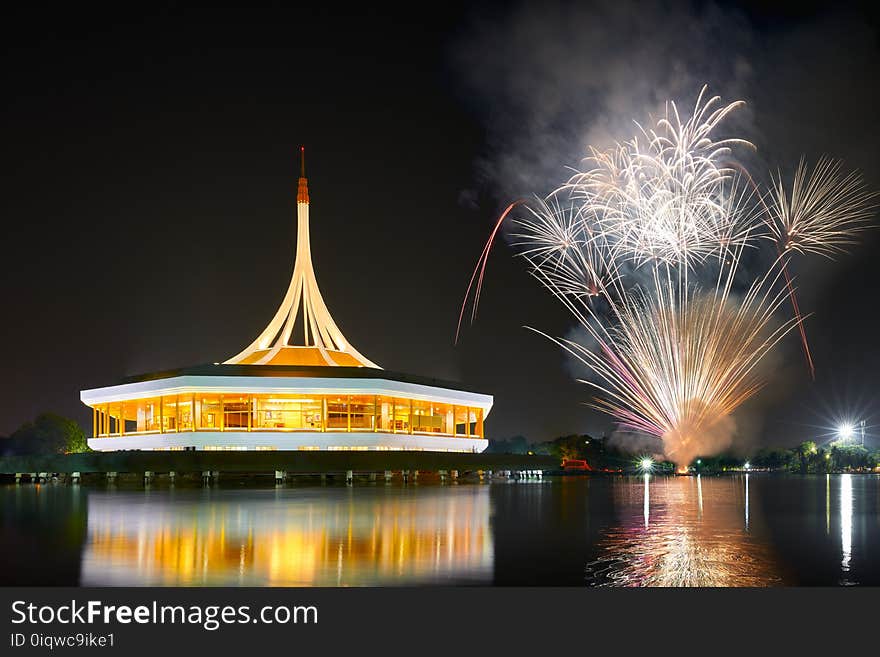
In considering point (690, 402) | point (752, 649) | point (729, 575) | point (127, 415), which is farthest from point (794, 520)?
point (127, 415)

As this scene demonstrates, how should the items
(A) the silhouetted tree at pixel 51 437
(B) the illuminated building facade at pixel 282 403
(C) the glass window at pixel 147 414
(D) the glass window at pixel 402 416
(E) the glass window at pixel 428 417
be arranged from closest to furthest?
(B) the illuminated building facade at pixel 282 403
(C) the glass window at pixel 147 414
(D) the glass window at pixel 402 416
(E) the glass window at pixel 428 417
(A) the silhouetted tree at pixel 51 437

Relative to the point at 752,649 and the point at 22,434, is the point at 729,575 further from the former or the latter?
the point at 22,434

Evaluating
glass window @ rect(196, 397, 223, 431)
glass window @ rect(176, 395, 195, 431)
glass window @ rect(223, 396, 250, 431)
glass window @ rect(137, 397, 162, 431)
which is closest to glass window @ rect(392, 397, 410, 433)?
glass window @ rect(223, 396, 250, 431)

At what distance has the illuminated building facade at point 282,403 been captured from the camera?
55469 mm

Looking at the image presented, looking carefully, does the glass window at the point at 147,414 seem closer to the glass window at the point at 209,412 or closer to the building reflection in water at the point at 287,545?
the glass window at the point at 209,412

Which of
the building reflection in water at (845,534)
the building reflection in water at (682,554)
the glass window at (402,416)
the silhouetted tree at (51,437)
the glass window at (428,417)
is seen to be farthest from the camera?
the silhouetted tree at (51,437)

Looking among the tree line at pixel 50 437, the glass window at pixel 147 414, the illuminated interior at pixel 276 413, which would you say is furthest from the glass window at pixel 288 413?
the tree line at pixel 50 437

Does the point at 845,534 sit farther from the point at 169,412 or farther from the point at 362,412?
the point at 169,412

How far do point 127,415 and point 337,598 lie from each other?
60597 millimetres

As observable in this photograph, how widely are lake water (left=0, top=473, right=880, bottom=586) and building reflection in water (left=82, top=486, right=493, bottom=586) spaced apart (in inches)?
1.1

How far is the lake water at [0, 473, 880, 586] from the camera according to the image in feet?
36.7

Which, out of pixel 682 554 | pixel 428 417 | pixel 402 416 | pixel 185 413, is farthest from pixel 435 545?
pixel 428 417

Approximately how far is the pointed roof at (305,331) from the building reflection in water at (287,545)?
3800 centimetres

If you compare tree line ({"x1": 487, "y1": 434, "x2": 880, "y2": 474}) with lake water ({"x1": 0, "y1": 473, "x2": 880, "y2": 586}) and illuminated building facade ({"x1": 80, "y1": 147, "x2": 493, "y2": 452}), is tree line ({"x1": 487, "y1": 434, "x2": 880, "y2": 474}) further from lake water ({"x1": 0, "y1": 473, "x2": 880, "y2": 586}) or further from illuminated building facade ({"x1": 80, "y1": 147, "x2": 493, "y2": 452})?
lake water ({"x1": 0, "y1": 473, "x2": 880, "y2": 586})
